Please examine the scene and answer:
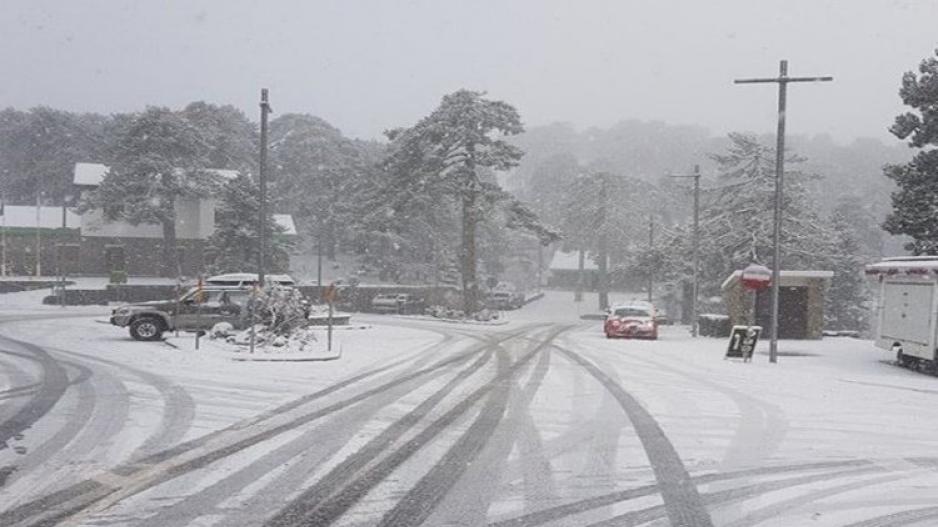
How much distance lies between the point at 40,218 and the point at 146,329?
40.6m

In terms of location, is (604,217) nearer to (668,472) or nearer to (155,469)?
(668,472)

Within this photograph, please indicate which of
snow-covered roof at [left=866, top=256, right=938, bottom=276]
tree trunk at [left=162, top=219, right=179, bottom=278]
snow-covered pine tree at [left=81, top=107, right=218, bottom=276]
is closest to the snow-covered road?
snow-covered roof at [left=866, top=256, right=938, bottom=276]

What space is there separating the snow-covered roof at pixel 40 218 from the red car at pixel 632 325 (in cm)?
4237

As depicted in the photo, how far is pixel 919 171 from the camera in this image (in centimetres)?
2500

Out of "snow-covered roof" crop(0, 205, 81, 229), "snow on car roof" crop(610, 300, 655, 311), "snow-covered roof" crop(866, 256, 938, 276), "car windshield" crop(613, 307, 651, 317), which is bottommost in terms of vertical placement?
"car windshield" crop(613, 307, 651, 317)

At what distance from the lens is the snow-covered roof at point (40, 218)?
55.7m

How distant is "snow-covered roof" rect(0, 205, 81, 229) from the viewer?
183ft

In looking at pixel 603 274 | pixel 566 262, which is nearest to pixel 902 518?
pixel 603 274

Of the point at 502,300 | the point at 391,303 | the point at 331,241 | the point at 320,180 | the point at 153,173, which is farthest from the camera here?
the point at 320,180

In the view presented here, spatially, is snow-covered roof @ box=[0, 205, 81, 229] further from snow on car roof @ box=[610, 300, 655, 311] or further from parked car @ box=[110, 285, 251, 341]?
snow on car roof @ box=[610, 300, 655, 311]

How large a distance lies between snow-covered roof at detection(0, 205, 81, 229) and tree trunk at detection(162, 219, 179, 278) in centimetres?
676

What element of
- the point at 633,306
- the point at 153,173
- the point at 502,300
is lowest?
the point at 502,300

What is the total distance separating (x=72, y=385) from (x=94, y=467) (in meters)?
6.45

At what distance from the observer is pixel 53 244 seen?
55406 millimetres
